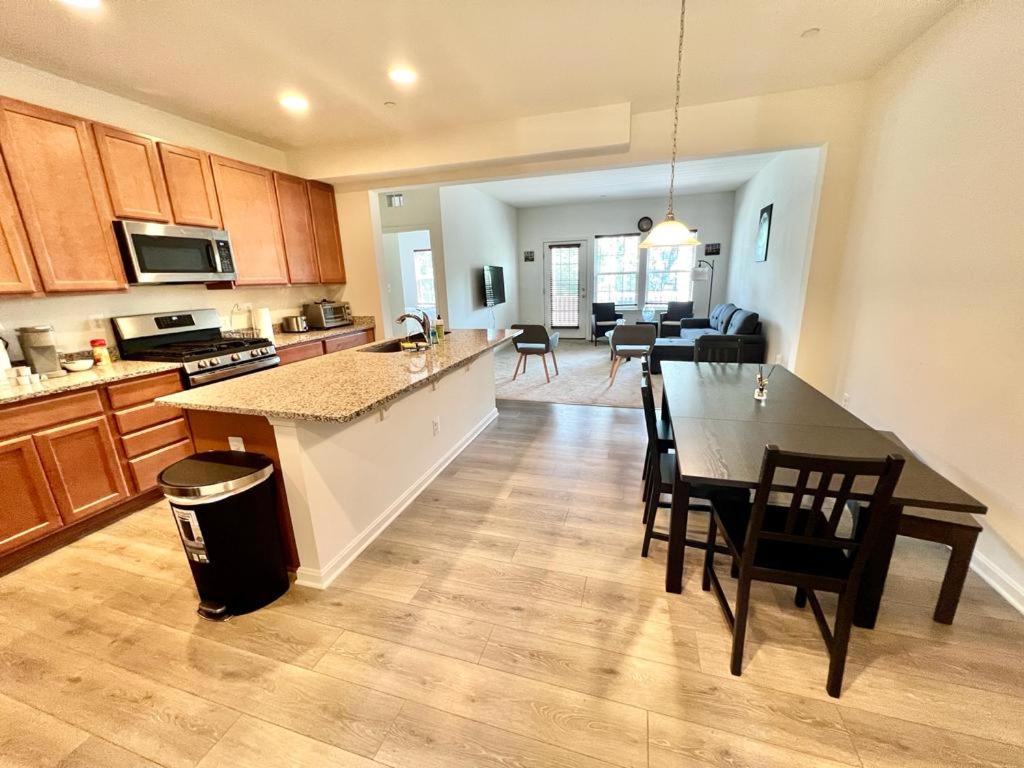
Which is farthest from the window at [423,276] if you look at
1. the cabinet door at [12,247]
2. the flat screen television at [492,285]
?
the cabinet door at [12,247]

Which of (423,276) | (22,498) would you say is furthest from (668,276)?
(22,498)

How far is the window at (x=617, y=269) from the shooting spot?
321 inches

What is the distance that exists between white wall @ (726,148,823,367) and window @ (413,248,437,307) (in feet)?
18.8

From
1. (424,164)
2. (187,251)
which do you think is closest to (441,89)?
(424,164)

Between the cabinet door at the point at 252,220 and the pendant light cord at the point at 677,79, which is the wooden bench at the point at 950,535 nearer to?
the pendant light cord at the point at 677,79

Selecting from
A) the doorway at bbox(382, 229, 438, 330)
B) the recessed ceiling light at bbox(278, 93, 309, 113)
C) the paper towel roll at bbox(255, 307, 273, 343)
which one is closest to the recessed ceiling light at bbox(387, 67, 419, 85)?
the recessed ceiling light at bbox(278, 93, 309, 113)

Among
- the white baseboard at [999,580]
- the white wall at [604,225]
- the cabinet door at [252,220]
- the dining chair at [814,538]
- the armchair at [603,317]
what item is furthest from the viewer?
the armchair at [603,317]

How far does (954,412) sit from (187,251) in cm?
502

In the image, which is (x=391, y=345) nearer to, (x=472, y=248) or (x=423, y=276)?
(x=472, y=248)

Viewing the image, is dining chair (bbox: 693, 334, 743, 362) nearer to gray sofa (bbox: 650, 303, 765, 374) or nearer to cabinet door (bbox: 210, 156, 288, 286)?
gray sofa (bbox: 650, 303, 765, 374)

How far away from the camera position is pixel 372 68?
2615mm

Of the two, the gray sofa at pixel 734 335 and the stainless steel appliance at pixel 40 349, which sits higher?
the stainless steel appliance at pixel 40 349

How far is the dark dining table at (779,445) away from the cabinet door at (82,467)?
3.15 metres

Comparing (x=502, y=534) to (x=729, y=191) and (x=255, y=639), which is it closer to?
(x=255, y=639)
